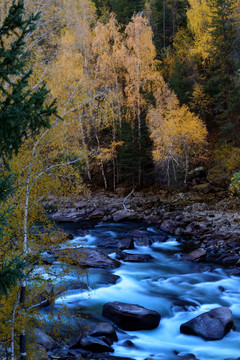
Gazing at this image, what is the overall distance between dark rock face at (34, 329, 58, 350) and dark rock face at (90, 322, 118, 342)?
3.24 feet

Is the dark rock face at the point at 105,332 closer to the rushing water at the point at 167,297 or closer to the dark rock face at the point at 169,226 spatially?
the rushing water at the point at 167,297

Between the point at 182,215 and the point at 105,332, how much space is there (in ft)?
40.0

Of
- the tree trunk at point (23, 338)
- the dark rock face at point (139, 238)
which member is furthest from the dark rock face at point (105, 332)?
the dark rock face at point (139, 238)

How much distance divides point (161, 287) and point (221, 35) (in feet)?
71.9

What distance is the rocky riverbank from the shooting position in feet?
48.3

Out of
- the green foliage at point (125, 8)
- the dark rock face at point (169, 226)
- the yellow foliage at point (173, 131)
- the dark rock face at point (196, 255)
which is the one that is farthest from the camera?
the green foliage at point (125, 8)

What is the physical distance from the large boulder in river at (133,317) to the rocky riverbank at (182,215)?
4.60 m

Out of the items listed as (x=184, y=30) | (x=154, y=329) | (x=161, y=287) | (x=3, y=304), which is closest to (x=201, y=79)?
(x=184, y=30)

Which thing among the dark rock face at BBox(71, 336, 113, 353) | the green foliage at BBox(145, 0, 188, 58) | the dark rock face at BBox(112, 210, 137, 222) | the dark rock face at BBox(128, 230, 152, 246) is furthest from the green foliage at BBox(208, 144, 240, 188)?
the dark rock face at BBox(71, 336, 113, 353)

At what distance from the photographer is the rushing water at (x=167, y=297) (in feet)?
27.3

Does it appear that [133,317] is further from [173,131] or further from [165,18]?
[165,18]

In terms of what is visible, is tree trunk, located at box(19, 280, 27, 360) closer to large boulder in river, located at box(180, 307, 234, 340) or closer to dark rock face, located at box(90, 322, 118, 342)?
dark rock face, located at box(90, 322, 118, 342)

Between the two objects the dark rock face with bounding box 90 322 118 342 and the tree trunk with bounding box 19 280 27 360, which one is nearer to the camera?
the tree trunk with bounding box 19 280 27 360

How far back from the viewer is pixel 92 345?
7.93 metres
